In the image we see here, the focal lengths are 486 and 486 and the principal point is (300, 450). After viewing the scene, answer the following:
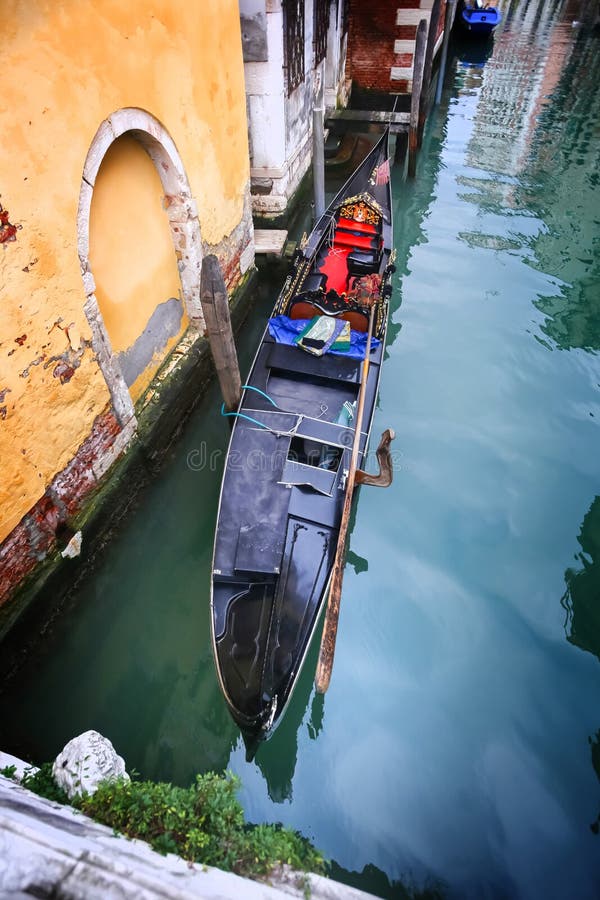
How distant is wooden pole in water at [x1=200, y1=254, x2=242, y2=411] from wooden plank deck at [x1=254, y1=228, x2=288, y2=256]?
2.69 meters

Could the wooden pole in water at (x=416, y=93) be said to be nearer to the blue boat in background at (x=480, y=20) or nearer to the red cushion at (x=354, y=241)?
the red cushion at (x=354, y=241)

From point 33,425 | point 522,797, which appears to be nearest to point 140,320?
point 33,425

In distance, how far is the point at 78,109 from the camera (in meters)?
2.44

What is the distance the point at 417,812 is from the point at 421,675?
662mm

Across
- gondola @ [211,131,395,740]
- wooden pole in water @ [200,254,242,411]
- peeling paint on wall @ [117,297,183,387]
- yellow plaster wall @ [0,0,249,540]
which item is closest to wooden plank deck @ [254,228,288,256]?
gondola @ [211,131,395,740]

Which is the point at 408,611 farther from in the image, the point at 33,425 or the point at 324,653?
the point at 33,425

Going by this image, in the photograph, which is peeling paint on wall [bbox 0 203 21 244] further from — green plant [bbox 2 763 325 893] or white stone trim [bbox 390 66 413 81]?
white stone trim [bbox 390 66 413 81]

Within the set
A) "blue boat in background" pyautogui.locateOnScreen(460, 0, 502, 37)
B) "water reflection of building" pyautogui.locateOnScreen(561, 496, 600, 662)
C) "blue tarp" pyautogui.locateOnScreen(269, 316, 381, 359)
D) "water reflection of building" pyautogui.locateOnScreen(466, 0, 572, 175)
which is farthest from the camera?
"blue boat in background" pyautogui.locateOnScreen(460, 0, 502, 37)

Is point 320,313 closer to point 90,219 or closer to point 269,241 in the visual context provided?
point 90,219

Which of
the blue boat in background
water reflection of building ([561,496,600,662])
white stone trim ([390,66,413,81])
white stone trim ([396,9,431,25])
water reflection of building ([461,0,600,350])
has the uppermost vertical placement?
white stone trim ([396,9,431,25])

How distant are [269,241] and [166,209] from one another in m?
2.03

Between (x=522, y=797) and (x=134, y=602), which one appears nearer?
(x=522, y=797)

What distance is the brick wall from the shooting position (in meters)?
9.05

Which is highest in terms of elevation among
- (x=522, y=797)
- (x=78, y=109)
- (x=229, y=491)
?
(x=78, y=109)
